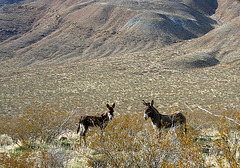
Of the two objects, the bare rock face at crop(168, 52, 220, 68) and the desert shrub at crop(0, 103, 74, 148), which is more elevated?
the bare rock face at crop(168, 52, 220, 68)

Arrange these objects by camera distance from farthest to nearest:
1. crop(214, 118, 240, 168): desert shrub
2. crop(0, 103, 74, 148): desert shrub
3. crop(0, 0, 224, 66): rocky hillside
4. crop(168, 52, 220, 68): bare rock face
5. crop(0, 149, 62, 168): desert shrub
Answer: crop(0, 0, 224, 66): rocky hillside → crop(168, 52, 220, 68): bare rock face → crop(0, 103, 74, 148): desert shrub → crop(0, 149, 62, 168): desert shrub → crop(214, 118, 240, 168): desert shrub

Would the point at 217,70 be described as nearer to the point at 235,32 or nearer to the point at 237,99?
the point at 237,99

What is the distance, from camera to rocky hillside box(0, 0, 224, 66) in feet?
221

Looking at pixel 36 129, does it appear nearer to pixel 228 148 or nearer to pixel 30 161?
pixel 30 161

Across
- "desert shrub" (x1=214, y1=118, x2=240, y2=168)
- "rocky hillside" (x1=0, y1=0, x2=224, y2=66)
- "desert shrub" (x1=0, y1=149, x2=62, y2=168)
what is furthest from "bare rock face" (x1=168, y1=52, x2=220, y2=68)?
"desert shrub" (x1=0, y1=149, x2=62, y2=168)

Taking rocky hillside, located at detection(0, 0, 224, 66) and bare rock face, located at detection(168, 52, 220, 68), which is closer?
bare rock face, located at detection(168, 52, 220, 68)

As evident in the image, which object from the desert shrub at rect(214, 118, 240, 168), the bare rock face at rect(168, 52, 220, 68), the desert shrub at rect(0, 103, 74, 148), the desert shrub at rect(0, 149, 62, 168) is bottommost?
the desert shrub at rect(0, 103, 74, 148)

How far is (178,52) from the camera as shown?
187ft

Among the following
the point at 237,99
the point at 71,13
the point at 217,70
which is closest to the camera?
the point at 237,99

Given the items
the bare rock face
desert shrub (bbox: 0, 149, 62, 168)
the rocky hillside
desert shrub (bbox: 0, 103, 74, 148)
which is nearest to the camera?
desert shrub (bbox: 0, 149, 62, 168)

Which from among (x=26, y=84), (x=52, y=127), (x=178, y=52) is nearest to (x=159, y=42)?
(x=178, y=52)

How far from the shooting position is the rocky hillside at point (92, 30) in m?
67.3

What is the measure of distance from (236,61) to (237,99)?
960 inches

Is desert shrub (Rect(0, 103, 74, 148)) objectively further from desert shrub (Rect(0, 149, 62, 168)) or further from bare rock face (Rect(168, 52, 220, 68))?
bare rock face (Rect(168, 52, 220, 68))
